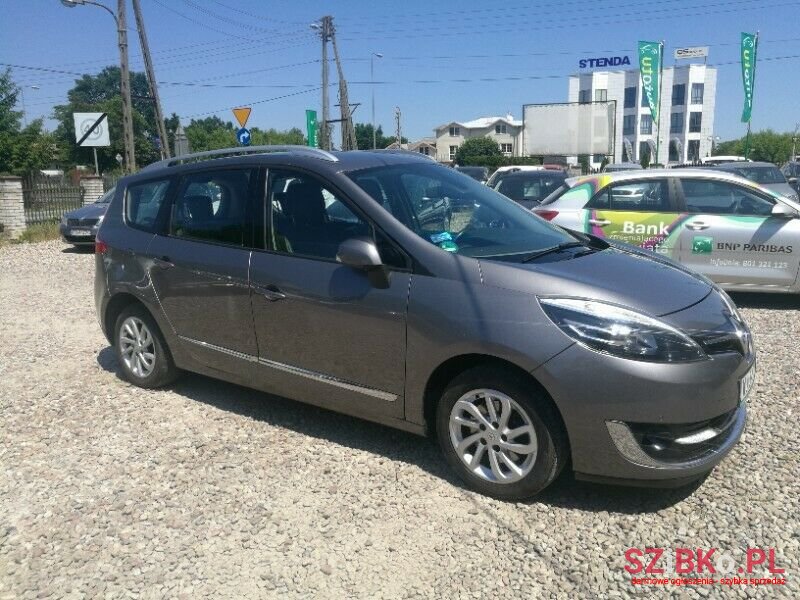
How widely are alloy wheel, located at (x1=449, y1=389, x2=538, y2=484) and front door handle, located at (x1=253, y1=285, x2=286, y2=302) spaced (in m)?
1.28

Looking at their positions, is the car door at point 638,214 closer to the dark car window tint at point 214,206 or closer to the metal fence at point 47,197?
the dark car window tint at point 214,206

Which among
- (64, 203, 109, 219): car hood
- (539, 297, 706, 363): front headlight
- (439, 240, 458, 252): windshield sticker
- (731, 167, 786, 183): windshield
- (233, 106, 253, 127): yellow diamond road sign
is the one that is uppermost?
(233, 106, 253, 127): yellow diamond road sign

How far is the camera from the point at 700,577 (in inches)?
113

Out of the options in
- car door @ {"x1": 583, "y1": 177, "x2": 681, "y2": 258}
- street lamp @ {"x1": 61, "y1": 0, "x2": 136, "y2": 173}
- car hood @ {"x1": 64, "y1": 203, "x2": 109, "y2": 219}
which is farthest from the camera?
street lamp @ {"x1": 61, "y1": 0, "x2": 136, "y2": 173}

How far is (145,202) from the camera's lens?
202 inches

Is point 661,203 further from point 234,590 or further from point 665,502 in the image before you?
point 234,590

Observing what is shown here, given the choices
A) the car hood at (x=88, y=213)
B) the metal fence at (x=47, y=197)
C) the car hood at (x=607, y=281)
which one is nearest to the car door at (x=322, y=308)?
the car hood at (x=607, y=281)

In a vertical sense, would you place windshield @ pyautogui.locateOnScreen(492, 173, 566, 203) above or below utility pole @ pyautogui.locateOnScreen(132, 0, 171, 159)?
below

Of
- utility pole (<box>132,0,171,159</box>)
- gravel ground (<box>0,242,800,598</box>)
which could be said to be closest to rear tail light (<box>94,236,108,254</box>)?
gravel ground (<box>0,242,800,598</box>)

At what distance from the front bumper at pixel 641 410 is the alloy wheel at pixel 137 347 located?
3235 mm

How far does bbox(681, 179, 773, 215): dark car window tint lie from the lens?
296 inches

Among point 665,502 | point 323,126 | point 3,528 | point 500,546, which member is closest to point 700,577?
point 665,502

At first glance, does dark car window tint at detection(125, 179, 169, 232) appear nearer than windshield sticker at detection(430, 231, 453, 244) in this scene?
No

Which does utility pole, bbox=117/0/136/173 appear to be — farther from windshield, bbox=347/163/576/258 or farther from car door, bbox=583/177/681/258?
windshield, bbox=347/163/576/258
